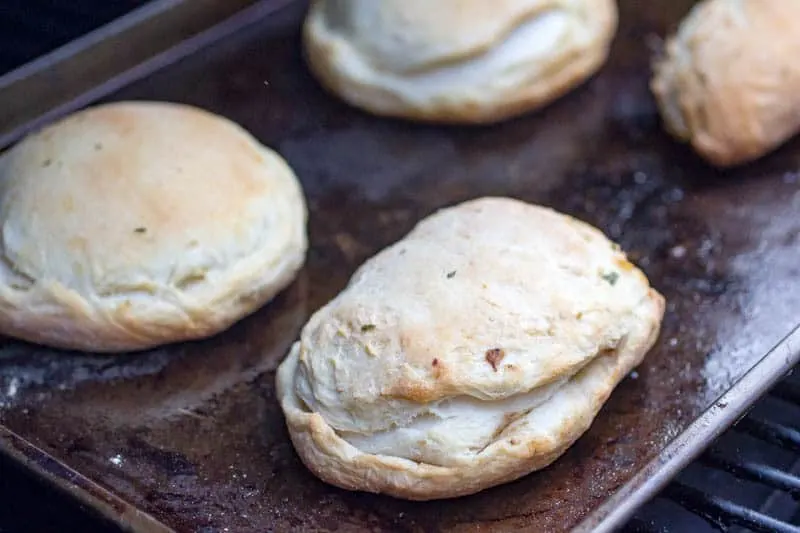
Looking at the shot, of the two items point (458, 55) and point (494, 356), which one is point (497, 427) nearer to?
point (494, 356)

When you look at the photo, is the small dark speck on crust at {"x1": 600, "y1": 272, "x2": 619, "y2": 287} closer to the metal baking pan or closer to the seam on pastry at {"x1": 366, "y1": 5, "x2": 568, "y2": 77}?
the metal baking pan

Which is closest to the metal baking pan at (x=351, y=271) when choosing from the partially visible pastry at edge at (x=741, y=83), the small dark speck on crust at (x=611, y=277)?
the partially visible pastry at edge at (x=741, y=83)

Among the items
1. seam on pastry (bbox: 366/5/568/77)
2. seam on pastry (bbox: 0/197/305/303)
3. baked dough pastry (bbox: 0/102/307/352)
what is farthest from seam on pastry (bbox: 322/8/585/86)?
seam on pastry (bbox: 0/197/305/303)

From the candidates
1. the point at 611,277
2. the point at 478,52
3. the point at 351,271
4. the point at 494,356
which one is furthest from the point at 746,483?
the point at 478,52

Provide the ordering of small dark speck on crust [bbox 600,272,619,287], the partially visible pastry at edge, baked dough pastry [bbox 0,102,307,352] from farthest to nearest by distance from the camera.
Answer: the partially visible pastry at edge → baked dough pastry [bbox 0,102,307,352] → small dark speck on crust [bbox 600,272,619,287]

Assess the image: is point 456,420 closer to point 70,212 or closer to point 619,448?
point 619,448

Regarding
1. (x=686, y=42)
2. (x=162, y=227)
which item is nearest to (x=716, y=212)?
(x=686, y=42)

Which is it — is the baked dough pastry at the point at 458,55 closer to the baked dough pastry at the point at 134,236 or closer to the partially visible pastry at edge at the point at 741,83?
the partially visible pastry at edge at the point at 741,83
